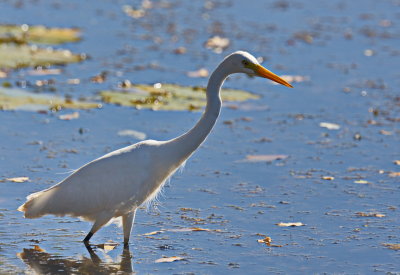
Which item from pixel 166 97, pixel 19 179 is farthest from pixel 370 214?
pixel 166 97

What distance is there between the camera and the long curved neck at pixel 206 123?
5.86m

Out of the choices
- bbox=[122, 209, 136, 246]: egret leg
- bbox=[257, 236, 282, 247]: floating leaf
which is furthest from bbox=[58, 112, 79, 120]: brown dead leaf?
bbox=[257, 236, 282, 247]: floating leaf

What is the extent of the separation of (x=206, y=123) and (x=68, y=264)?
1.38 meters

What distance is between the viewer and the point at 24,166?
289 inches

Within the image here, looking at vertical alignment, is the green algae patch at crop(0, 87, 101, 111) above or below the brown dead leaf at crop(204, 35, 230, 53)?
below

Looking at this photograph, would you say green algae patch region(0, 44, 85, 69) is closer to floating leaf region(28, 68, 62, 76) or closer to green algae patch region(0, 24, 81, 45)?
floating leaf region(28, 68, 62, 76)

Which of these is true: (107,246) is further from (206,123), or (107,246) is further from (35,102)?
(35,102)

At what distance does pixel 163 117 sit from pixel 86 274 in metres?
3.80

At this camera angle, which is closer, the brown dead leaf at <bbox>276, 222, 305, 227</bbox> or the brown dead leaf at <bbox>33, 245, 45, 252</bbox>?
the brown dead leaf at <bbox>33, 245, 45, 252</bbox>

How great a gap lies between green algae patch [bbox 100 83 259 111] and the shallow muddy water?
129 millimetres

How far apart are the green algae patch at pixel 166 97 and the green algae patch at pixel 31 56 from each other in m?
1.39

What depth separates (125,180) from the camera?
582 cm

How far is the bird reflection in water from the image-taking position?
5.44m

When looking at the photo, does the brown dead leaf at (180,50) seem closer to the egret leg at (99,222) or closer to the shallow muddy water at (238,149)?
the shallow muddy water at (238,149)
